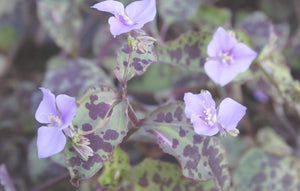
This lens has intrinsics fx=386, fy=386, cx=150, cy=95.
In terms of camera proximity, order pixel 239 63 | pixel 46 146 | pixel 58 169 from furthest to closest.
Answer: pixel 58 169, pixel 239 63, pixel 46 146

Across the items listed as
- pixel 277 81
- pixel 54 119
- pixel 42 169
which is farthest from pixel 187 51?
pixel 42 169

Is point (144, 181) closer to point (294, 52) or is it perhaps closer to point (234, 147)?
point (234, 147)

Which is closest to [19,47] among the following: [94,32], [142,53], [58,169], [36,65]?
[36,65]

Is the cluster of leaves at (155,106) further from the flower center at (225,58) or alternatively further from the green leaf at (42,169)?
the flower center at (225,58)

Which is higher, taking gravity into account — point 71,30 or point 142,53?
point 142,53

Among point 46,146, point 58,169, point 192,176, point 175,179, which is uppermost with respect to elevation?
point 46,146

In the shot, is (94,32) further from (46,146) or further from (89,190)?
(46,146)

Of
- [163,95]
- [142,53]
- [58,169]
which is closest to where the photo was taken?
[142,53]
